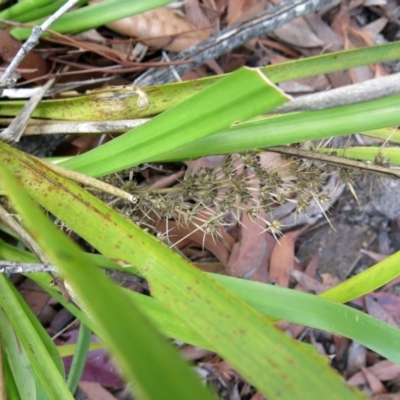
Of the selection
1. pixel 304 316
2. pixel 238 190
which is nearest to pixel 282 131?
pixel 238 190

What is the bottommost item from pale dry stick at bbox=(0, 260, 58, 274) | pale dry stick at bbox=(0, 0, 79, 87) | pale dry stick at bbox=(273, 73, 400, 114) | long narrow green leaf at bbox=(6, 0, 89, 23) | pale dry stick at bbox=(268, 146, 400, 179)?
pale dry stick at bbox=(268, 146, 400, 179)

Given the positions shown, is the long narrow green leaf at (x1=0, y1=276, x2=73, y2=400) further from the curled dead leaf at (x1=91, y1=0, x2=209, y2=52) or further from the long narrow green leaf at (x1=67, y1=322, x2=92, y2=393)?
the curled dead leaf at (x1=91, y1=0, x2=209, y2=52)

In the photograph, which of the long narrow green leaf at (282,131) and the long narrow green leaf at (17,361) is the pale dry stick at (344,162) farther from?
the long narrow green leaf at (17,361)

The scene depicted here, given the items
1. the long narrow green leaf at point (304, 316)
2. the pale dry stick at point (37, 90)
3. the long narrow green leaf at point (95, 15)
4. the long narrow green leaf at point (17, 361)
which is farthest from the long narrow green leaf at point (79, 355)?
the long narrow green leaf at point (95, 15)

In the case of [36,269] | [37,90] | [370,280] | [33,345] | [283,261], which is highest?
[37,90]

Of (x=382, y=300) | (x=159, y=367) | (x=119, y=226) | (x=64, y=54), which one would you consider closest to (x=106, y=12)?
(x=64, y=54)

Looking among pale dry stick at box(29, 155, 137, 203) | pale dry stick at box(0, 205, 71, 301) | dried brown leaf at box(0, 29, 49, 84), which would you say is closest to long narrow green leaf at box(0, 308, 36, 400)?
pale dry stick at box(0, 205, 71, 301)

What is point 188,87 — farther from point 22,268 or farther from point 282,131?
point 22,268
